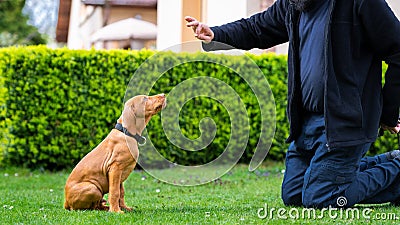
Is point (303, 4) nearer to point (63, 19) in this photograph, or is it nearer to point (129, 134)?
point (129, 134)


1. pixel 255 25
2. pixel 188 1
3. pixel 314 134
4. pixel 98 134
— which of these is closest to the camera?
pixel 314 134

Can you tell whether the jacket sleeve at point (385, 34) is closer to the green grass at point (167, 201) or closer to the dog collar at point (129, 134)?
the green grass at point (167, 201)

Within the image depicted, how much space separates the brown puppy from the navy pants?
1.20 metres

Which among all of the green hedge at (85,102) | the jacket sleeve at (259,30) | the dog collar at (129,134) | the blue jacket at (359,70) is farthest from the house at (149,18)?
the dog collar at (129,134)

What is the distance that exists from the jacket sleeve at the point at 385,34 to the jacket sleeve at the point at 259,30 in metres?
0.91

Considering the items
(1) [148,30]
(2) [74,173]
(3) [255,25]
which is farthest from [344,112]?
(1) [148,30]

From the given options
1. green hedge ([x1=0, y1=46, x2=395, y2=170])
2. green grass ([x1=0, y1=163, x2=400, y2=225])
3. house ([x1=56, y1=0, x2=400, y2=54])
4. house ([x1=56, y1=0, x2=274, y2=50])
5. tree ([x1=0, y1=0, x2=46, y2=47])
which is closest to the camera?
green grass ([x1=0, y1=163, x2=400, y2=225])

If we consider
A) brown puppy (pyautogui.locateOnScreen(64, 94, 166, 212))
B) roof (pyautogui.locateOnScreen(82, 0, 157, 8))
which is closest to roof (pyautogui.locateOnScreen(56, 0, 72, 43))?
roof (pyautogui.locateOnScreen(82, 0, 157, 8))

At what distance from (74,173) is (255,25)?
6.31ft

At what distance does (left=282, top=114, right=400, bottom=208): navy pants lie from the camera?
4.77m

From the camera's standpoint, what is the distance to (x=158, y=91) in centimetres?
927

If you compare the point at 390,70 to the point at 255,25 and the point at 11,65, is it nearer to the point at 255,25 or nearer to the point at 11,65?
the point at 255,25

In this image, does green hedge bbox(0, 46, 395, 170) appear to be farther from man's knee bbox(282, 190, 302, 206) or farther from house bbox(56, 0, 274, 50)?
man's knee bbox(282, 190, 302, 206)

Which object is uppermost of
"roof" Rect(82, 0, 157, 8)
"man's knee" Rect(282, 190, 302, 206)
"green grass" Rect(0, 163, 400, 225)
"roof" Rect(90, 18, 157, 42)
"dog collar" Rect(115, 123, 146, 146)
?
"roof" Rect(82, 0, 157, 8)
